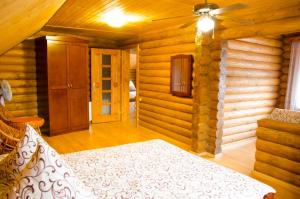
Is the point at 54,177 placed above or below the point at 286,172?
above

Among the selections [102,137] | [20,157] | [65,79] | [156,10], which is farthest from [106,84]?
[20,157]

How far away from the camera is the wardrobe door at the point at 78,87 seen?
5.11 metres

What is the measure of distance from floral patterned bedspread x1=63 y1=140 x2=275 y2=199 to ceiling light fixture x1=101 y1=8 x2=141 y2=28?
86.9 inches

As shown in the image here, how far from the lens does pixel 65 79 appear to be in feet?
16.5

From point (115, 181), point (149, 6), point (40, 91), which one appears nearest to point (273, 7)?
point (149, 6)

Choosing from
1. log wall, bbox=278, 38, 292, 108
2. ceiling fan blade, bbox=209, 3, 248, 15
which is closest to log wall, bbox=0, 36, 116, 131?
ceiling fan blade, bbox=209, 3, 248, 15

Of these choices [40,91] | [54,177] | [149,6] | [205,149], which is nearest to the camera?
[54,177]

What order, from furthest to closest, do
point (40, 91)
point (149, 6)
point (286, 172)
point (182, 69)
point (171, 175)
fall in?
1. point (40, 91)
2. point (182, 69)
3. point (149, 6)
4. point (286, 172)
5. point (171, 175)

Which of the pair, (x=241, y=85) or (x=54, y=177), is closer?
(x=54, y=177)

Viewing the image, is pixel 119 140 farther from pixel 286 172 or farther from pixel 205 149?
pixel 286 172

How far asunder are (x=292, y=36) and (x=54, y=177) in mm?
5477

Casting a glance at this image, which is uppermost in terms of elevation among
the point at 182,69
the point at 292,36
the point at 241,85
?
the point at 292,36

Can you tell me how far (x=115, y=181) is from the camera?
1.80m

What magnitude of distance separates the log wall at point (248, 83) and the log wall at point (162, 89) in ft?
2.28
